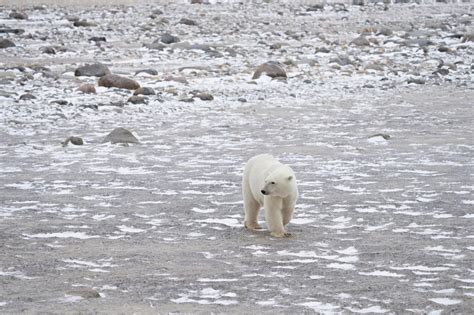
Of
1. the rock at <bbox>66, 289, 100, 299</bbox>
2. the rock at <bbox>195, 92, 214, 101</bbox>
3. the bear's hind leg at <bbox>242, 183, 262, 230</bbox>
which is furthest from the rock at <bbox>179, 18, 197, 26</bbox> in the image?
the rock at <bbox>66, 289, 100, 299</bbox>

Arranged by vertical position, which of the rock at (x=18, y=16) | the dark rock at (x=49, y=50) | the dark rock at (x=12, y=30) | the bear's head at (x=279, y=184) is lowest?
the rock at (x=18, y=16)

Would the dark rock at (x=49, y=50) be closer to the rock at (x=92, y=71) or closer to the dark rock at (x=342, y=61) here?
the rock at (x=92, y=71)

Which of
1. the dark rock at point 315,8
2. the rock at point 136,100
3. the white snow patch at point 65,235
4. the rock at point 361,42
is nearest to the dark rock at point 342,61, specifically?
the rock at point 361,42

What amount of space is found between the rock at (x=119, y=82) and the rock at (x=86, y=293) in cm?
1087

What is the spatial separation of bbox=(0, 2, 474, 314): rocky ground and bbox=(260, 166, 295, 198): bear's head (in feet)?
1.10

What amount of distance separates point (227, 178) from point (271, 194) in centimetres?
261

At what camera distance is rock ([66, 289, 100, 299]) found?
5.32 meters

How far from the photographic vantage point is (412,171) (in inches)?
379

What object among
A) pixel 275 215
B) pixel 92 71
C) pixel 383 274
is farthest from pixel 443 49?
pixel 383 274

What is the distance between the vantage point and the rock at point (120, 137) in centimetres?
1147

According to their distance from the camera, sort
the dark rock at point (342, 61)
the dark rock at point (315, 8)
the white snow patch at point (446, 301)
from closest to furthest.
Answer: the white snow patch at point (446, 301) → the dark rock at point (342, 61) → the dark rock at point (315, 8)

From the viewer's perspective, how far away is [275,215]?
272 inches

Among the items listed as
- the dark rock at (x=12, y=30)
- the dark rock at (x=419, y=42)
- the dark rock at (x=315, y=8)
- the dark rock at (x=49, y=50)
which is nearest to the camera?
the dark rock at (x=49, y=50)

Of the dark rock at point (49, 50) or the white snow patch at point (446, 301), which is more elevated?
the white snow patch at point (446, 301)
